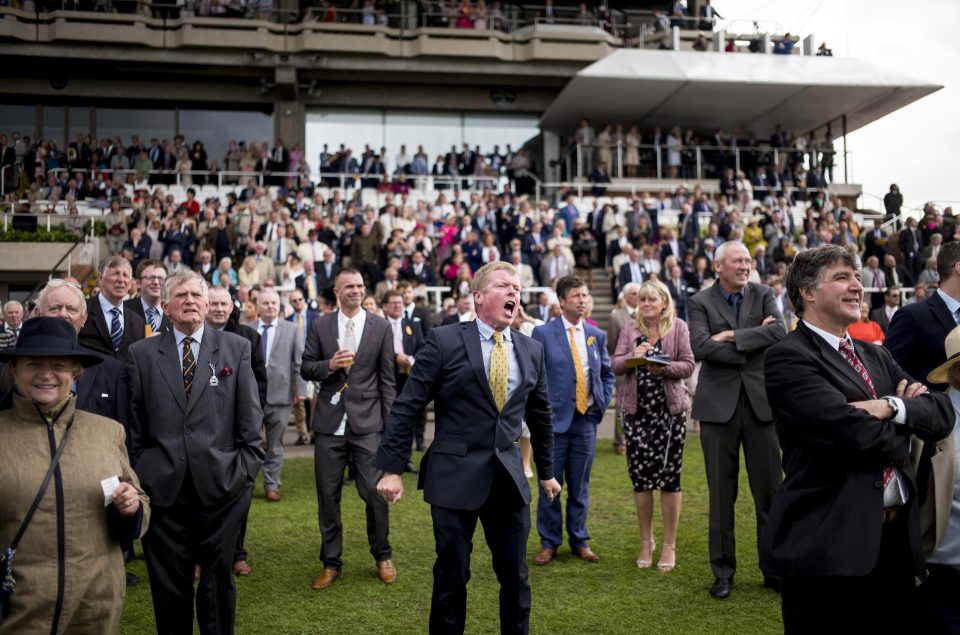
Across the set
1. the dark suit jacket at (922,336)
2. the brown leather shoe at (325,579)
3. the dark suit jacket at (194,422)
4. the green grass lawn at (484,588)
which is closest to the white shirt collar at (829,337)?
the dark suit jacket at (922,336)

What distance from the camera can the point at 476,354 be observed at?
14.9 ft

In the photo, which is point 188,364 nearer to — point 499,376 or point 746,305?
point 499,376

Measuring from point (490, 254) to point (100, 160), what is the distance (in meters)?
14.4

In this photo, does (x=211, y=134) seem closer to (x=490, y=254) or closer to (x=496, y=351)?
(x=490, y=254)

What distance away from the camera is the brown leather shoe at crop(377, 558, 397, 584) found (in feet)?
20.4

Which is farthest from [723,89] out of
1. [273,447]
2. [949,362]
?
[949,362]

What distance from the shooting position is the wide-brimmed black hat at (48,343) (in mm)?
3447

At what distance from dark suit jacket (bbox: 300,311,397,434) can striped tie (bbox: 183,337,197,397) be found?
6.18 feet

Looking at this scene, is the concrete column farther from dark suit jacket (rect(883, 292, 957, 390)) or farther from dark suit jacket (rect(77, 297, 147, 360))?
dark suit jacket (rect(883, 292, 957, 390))

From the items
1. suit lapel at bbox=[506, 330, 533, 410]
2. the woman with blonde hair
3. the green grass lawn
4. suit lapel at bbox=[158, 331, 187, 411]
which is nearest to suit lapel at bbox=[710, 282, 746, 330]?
the woman with blonde hair

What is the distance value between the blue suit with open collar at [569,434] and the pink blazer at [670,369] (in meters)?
0.20

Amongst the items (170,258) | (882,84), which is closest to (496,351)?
(170,258)

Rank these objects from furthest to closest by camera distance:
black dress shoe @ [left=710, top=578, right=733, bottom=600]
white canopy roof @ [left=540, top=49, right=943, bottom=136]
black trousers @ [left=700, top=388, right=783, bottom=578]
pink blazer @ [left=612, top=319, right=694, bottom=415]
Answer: white canopy roof @ [left=540, top=49, right=943, bottom=136] → pink blazer @ [left=612, top=319, right=694, bottom=415] → black trousers @ [left=700, top=388, right=783, bottom=578] → black dress shoe @ [left=710, top=578, right=733, bottom=600]

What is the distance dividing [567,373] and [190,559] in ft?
11.0
